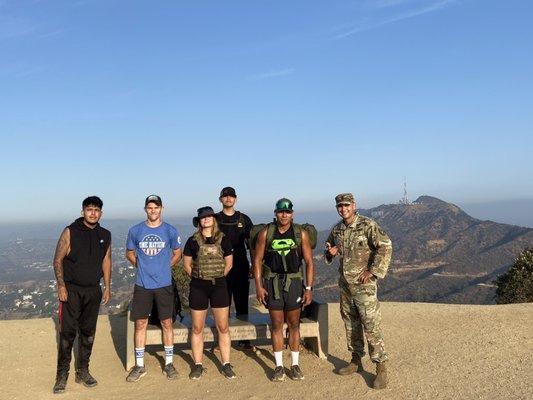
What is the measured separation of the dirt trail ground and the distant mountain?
61.8m

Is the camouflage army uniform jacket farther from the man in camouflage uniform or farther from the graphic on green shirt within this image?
the graphic on green shirt

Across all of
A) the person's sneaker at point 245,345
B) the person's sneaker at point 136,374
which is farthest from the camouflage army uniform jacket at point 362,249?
the person's sneaker at point 136,374

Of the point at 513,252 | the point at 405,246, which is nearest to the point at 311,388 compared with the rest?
the point at 513,252

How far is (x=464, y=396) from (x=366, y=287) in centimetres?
170

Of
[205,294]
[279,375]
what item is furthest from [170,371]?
[279,375]

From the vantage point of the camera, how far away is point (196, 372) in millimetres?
6312

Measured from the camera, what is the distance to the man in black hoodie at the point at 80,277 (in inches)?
231

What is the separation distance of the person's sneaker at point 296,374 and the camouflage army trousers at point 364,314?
2.80 feet

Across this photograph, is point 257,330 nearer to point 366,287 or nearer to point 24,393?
point 366,287

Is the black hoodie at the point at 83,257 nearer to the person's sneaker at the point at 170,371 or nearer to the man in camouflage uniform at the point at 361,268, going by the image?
the person's sneaker at the point at 170,371

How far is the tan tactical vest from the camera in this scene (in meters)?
6.02

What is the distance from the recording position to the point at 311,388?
592cm

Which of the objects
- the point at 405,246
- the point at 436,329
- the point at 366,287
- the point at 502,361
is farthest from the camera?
the point at 405,246

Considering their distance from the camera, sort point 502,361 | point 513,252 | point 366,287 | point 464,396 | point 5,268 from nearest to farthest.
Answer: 1. point 464,396
2. point 366,287
3. point 502,361
4. point 513,252
5. point 5,268
